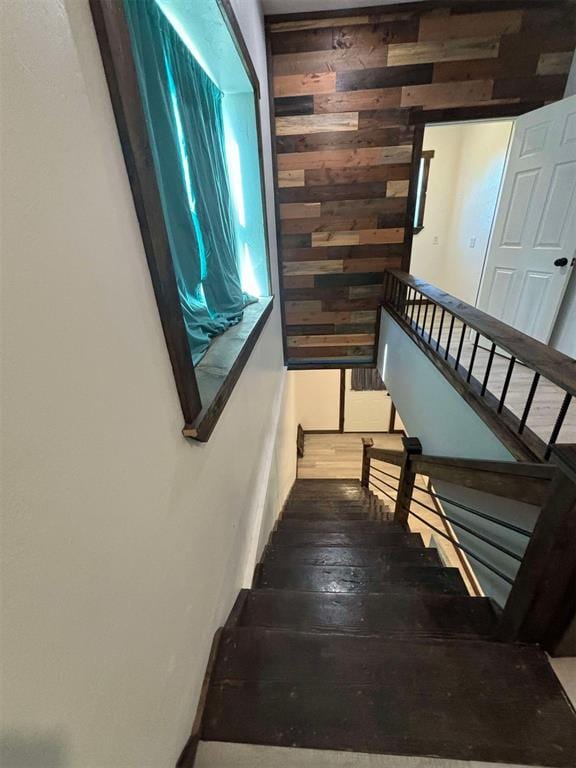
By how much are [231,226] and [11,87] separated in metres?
1.85

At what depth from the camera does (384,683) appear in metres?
1.02

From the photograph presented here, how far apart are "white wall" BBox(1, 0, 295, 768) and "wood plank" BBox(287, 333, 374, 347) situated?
3.04 m

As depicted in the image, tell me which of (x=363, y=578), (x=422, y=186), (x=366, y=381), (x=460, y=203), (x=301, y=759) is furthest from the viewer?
(x=366, y=381)

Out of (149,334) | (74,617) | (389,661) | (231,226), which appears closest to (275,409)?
(231,226)

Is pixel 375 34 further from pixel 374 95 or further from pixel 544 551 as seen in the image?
pixel 544 551

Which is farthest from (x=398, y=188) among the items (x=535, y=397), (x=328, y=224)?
(x=535, y=397)

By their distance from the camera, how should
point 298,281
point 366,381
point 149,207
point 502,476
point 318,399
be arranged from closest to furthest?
point 149,207 → point 502,476 → point 298,281 → point 366,381 → point 318,399

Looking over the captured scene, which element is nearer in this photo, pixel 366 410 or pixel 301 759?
pixel 301 759

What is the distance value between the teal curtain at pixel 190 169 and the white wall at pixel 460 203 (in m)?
3.18

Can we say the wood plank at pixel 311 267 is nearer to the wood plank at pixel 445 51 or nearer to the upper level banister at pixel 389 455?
the wood plank at pixel 445 51

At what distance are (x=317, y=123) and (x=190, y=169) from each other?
Answer: 6.66 ft

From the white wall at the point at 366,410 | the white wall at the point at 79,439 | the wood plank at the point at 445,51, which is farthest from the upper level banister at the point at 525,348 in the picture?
the white wall at the point at 366,410

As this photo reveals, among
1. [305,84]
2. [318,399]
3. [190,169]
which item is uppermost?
[305,84]

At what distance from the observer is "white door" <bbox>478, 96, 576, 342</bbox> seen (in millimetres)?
2367
